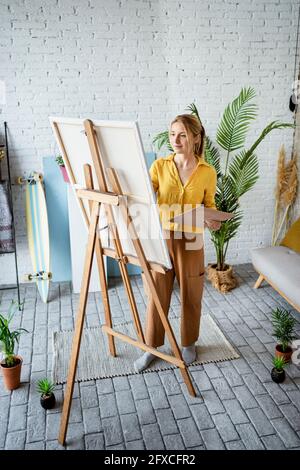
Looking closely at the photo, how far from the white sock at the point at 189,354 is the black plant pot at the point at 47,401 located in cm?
87

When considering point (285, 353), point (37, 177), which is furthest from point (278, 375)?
point (37, 177)

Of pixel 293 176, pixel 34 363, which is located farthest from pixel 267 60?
pixel 34 363

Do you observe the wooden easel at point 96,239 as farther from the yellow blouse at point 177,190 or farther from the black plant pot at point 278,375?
the black plant pot at point 278,375

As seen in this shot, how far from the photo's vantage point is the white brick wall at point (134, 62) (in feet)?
12.1

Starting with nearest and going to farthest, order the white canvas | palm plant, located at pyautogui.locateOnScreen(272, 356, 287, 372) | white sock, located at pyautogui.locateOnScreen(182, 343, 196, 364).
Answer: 1. the white canvas
2. palm plant, located at pyautogui.locateOnScreen(272, 356, 287, 372)
3. white sock, located at pyautogui.locateOnScreen(182, 343, 196, 364)

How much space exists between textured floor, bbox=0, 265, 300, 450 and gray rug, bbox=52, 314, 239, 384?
0.06 meters

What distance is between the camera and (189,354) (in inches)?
119

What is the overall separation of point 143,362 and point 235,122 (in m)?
2.09

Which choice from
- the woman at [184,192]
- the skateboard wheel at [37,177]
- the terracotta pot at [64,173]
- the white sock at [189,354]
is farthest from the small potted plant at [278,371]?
the skateboard wheel at [37,177]

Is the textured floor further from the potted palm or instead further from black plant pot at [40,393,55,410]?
the potted palm

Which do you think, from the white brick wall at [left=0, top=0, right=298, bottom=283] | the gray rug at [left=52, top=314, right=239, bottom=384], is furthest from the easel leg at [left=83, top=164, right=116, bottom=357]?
the white brick wall at [left=0, top=0, right=298, bottom=283]

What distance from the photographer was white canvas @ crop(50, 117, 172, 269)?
2.08 metres

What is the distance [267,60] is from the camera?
4.11m
